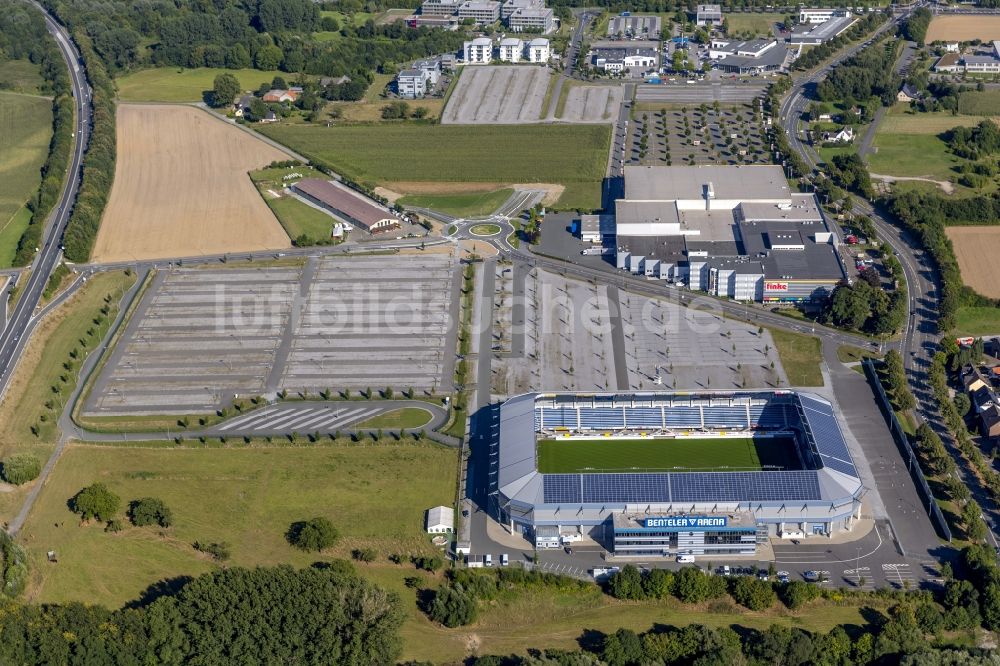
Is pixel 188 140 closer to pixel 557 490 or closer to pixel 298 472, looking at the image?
pixel 298 472

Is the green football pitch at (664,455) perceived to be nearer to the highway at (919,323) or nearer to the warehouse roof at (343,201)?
the highway at (919,323)

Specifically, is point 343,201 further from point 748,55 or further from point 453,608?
point 748,55

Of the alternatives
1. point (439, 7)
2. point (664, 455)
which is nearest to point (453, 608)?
point (664, 455)

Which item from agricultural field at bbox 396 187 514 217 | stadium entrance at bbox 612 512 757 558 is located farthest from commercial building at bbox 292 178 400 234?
stadium entrance at bbox 612 512 757 558

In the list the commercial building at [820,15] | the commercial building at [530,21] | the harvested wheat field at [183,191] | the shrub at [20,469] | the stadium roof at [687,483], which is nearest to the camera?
the stadium roof at [687,483]

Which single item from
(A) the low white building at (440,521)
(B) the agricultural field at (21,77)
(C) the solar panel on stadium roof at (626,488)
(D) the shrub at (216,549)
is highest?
(C) the solar panel on stadium roof at (626,488)

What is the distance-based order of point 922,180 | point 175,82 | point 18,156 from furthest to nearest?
point 175,82, point 18,156, point 922,180

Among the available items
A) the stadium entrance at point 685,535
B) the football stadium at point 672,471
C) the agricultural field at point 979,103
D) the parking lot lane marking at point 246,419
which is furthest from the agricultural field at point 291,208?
the agricultural field at point 979,103

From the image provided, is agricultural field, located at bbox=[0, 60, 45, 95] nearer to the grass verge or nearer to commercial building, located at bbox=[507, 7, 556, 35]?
commercial building, located at bbox=[507, 7, 556, 35]
